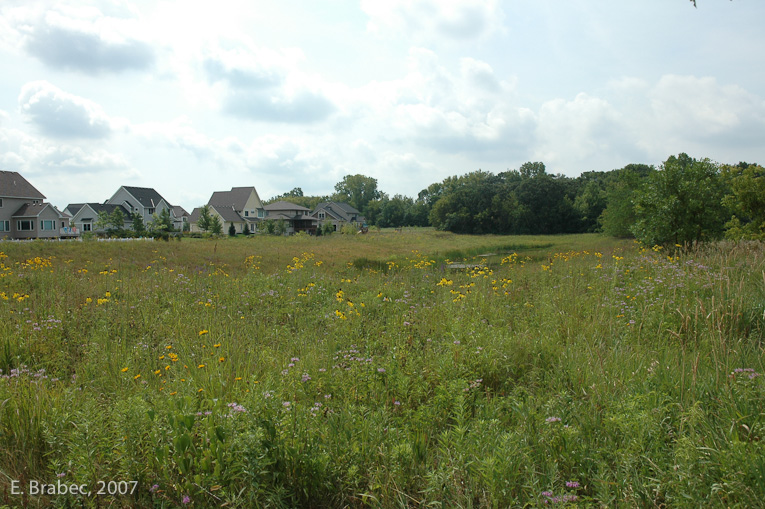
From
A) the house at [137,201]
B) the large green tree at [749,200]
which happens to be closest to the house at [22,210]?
the house at [137,201]

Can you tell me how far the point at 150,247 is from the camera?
24.5m

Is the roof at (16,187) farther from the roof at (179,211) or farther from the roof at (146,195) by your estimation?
the roof at (179,211)

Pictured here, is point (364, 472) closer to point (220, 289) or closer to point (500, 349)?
point (500, 349)

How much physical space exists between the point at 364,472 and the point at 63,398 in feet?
8.17

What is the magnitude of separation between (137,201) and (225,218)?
12981mm

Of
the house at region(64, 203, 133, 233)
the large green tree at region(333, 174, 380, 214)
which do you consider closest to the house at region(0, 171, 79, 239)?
the house at region(64, 203, 133, 233)

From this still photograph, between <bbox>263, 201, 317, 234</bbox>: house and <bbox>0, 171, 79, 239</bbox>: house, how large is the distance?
37738 millimetres

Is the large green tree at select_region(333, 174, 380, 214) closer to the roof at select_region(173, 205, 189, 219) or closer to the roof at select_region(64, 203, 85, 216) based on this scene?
the roof at select_region(173, 205, 189, 219)

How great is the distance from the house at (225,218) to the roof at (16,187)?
24360 mm

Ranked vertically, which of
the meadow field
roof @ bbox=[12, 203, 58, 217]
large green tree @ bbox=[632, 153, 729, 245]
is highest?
roof @ bbox=[12, 203, 58, 217]

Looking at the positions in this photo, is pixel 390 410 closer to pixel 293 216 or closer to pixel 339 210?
pixel 293 216

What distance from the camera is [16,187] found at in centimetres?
4838

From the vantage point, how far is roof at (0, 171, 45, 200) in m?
47.0

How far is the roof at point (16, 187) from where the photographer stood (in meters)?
47.0
